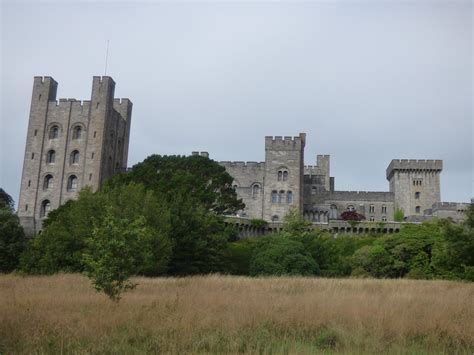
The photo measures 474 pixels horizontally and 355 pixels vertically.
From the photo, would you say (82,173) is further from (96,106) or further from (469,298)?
(469,298)

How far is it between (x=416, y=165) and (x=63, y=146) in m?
41.2

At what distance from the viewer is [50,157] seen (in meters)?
57.2

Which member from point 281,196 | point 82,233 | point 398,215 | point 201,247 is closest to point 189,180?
point 201,247

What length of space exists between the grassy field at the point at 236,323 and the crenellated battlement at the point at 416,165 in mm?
53317

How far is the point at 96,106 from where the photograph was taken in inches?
2258

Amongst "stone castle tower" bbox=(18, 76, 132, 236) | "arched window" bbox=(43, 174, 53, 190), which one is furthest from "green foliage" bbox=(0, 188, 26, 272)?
"arched window" bbox=(43, 174, 53, 190)

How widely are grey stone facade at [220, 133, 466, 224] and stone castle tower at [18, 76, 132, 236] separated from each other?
14.2 metres

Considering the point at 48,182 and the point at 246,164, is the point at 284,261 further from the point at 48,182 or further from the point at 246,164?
the point at 48,182

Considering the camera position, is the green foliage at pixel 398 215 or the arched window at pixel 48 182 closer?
the arched window at pixel 48 182

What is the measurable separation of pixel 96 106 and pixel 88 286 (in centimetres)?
4311

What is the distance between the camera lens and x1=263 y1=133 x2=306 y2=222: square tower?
56781 mm

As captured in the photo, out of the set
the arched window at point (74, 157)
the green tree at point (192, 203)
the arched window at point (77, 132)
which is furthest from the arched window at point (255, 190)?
the arched window at point (77, 132)

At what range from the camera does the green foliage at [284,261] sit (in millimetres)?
28922

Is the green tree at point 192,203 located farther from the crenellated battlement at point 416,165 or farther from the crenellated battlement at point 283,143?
the crenellated battlement at point 416,165
